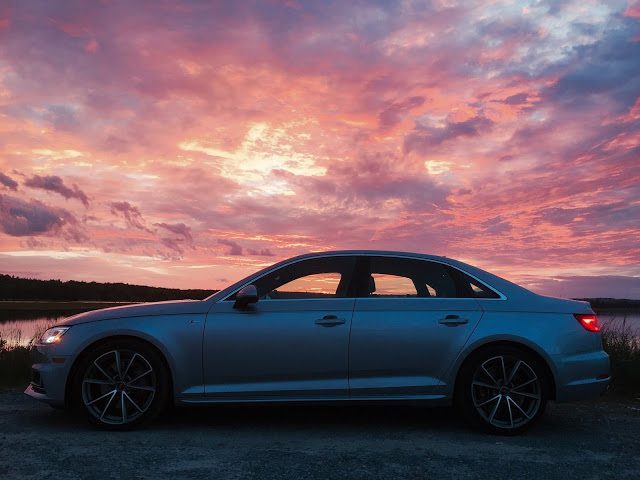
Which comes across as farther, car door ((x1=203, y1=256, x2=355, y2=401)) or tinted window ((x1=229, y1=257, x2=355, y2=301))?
tinted window ((x1=229, y1=257, x2=355, y2=301))

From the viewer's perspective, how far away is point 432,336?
5.82 meters

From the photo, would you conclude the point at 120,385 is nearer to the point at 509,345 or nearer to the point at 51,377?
the point at 51,377

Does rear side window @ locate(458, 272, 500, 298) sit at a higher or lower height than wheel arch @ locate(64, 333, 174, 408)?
higher

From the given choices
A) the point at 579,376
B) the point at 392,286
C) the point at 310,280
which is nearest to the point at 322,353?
the point at 310,280

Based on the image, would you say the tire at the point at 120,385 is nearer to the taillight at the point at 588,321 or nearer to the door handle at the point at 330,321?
the door handle at the point at 330,321

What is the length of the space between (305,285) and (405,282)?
0.96m

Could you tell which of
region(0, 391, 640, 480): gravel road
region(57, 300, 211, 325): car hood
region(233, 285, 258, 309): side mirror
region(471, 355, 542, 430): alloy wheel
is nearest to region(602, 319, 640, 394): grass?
region(0, 391, 640, 480): gravel road

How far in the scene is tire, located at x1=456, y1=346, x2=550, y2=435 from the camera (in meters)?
5.80

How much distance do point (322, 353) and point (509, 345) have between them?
1.75m

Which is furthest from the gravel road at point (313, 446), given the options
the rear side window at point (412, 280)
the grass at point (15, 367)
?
the grass at point (15, 367)

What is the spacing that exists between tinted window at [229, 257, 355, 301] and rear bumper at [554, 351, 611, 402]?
6.82ft

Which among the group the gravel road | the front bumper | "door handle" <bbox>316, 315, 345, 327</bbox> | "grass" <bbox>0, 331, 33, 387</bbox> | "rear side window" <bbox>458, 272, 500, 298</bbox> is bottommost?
the gravel road

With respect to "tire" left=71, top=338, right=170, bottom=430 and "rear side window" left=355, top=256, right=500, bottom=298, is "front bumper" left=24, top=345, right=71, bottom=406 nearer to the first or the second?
"tire" left=71, top=338, right=170, bottom=430

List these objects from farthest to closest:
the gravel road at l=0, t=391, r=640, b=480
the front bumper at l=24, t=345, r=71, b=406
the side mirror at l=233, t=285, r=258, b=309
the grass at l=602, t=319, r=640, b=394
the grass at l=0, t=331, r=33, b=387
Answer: the grass at l=0, t=331, r=33, b=387
the grass at l=602, t=319, r=640, b=394
the front bumper at l=24, t=345, r=71, b=406
the side mirror at l=233, t=285, r=258, b=309
the gravel road at l=0, t=391, r=640, b=480
